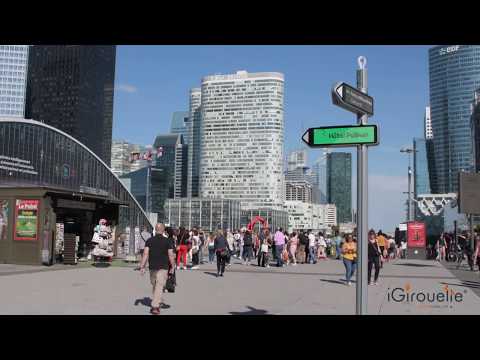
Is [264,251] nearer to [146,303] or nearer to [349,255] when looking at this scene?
[349,255]

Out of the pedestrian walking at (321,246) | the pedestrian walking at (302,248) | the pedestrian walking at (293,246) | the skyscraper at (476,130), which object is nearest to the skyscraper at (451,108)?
the skyscraper at (476,130)

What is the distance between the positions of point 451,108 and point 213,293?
574 ft

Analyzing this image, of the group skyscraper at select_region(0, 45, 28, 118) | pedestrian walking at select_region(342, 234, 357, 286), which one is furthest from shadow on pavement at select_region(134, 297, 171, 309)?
skyscraper at select_region(0, 45, 28, 118)

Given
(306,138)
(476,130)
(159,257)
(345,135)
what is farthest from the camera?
(476,130)

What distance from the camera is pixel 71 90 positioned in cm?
17775

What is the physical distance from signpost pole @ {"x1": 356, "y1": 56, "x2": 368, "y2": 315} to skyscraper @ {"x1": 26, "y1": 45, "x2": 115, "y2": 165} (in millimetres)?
177582

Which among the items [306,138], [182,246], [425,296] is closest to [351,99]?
[306,138]

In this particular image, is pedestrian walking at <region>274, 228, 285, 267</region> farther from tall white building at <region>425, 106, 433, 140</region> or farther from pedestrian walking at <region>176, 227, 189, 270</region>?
tall white building at <region>425, 106, 433, 140</region>

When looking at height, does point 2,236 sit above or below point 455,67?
below
